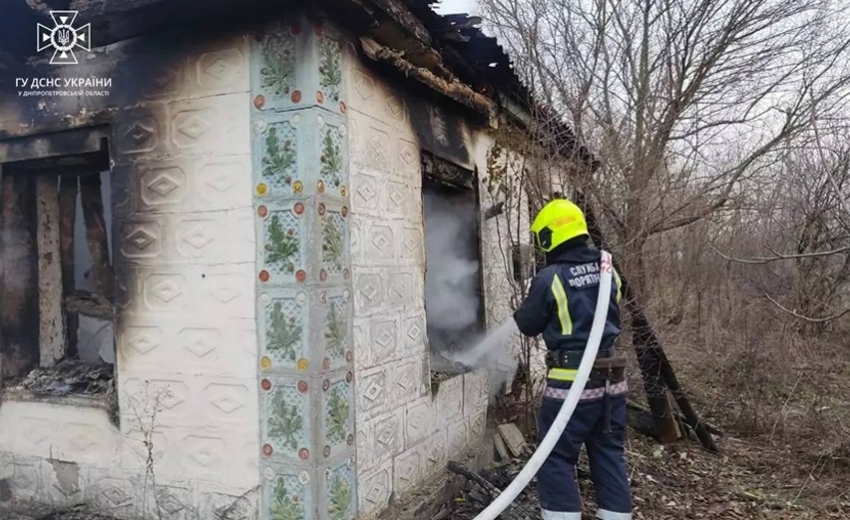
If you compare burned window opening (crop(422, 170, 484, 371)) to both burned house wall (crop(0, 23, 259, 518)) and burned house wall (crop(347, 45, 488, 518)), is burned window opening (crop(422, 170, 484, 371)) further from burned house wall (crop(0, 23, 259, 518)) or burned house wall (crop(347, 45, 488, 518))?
burned house wall (crop(0, 23, 259, 518))

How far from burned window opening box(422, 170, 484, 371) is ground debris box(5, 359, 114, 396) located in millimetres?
3060

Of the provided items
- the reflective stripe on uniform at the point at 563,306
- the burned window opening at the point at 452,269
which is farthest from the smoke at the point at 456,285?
the reflective stripe on uniform at the point at 563,306

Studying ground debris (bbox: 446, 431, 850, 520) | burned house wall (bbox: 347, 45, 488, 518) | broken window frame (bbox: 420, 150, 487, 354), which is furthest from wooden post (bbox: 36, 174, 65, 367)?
ground debris (bbox: 446, 431, 850, 520)

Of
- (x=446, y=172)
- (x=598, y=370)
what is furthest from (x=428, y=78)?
(x=598, y=370)

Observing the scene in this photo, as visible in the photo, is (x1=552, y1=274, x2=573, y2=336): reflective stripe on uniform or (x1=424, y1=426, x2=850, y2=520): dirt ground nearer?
(x1=552, y1=274, x2=573, y2=336): reflective stripe on uniform

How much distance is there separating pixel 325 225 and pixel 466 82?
3.01 metres

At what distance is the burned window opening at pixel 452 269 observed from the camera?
6.33 m

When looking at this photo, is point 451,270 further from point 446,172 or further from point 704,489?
point 704,489

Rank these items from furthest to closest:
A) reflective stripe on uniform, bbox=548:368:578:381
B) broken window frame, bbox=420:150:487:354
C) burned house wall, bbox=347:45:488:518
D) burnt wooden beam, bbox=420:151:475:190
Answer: broken window frame, bbox=420:150:487:354 → burnt wooden beam, bbox=420:151:475:190 → burned house wall, bbox=347:45:488:518 → reflective stripe on uniform, bbox=548:368:578:381

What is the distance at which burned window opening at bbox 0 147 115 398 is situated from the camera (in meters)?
4.51

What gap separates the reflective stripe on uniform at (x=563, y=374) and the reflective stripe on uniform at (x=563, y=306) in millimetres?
241

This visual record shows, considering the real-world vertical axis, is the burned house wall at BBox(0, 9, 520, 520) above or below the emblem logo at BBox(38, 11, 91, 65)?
below

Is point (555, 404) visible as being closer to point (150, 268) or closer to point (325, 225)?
point (325, 225)

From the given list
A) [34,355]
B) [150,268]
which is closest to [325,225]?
[150,268]
